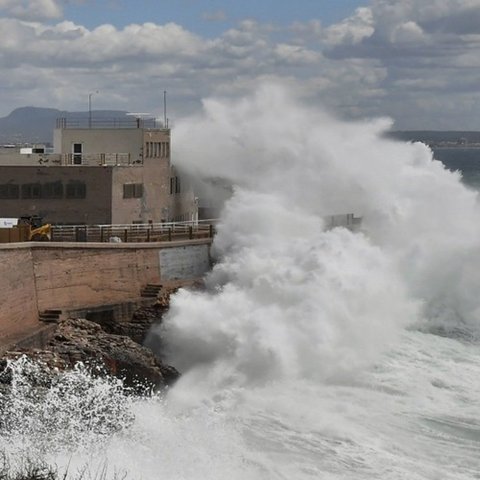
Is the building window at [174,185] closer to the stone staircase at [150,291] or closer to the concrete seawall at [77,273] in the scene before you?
the concrete seawall at [77,273]

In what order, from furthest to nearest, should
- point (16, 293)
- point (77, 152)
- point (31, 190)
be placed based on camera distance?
point (77, 152)
point (31, 190)
point (16, 293)

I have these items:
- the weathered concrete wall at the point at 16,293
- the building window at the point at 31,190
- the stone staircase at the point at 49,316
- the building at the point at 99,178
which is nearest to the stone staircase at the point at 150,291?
the stone staircase at the point at 49,316

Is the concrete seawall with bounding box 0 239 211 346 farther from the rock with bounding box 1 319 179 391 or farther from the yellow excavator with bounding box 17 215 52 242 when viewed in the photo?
the yellow excavator with bounding box 17 215 52 242

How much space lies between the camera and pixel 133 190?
33344 millimetres

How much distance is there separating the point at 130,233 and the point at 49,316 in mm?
4671

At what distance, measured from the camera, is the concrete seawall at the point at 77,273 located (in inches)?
955

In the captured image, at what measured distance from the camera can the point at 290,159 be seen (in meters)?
37.1

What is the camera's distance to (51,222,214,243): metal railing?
27.7 meters

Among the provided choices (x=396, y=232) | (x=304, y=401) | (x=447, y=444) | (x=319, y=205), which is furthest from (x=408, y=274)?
(x=447, y=444)

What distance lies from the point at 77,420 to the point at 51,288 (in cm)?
538

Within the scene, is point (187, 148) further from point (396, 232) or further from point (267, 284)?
point (267, 284)

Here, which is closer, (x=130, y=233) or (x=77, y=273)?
(x=77, y=273)

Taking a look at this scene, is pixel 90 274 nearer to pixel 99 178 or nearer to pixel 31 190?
pixel 99 178

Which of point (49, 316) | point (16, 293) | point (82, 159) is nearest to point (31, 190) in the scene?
point (82, 159)
